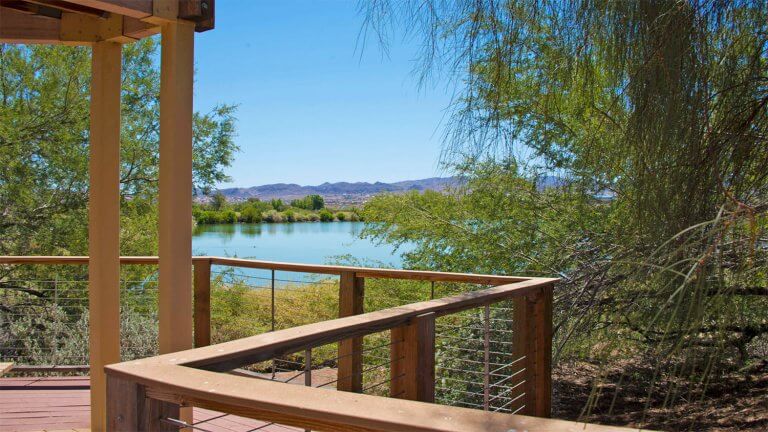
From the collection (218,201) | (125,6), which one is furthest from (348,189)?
(125,6)

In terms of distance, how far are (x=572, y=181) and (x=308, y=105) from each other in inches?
859

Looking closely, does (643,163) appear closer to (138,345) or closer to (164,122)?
(164,122)

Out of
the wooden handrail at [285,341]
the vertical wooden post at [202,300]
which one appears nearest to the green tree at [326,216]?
the vertical wooden post at [202,300]

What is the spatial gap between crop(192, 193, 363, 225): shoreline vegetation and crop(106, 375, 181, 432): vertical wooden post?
7.71m

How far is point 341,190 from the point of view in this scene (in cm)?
1348

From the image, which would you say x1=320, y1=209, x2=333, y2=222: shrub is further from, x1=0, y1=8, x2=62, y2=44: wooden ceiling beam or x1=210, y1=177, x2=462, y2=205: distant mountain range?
x1=0, y1=8, x2=62, y2=44: wooden ceiling beam

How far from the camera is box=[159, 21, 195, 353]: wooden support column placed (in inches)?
111

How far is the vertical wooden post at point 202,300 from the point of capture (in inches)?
186

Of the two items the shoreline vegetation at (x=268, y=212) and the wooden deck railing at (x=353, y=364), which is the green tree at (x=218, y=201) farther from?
the wooden deck railing at (x=353, y=364)

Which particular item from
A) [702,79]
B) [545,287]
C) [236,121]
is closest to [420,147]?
[545,287]

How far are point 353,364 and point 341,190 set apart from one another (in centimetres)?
968

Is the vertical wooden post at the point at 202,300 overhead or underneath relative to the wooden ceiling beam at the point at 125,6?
underneath

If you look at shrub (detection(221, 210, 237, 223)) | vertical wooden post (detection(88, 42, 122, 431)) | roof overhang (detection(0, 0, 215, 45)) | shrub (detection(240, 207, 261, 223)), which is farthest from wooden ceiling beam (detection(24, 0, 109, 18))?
shrub (detection(240, 207, 261, 223))

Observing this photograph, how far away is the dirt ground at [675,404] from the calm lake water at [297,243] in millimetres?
2654
